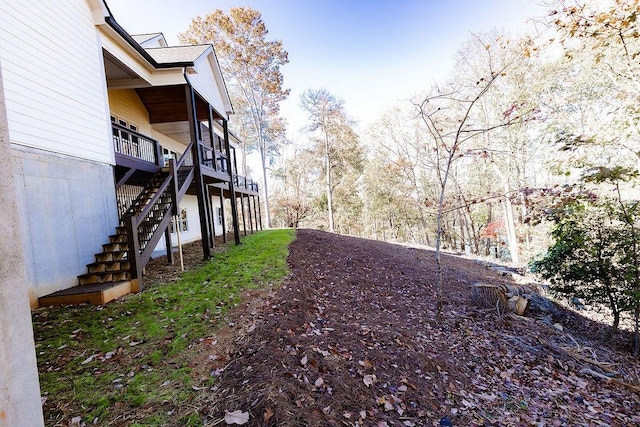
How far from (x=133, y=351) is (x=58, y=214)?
392 centimetres

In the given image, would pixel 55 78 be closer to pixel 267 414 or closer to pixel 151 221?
pixel 151 221

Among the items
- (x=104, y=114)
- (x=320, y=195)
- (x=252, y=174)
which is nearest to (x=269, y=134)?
(x=320, y=195)

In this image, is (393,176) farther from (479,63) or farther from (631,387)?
(631,387)

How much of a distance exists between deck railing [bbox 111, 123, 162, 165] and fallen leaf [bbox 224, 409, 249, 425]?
26.5 feet

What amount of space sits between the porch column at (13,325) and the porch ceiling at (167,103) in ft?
35.2

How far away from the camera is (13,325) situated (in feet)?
5.14

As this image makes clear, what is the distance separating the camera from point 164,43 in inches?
566

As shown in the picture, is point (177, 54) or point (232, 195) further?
point (232, 195)

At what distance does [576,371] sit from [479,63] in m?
16.4

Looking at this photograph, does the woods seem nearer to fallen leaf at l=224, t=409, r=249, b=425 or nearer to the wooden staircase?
fallen leaf at l=224, t=409, r=249, b=425

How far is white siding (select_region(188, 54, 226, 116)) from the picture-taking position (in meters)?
10.3

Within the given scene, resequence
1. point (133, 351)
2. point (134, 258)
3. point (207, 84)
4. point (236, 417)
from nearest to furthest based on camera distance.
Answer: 1. point (236, 417)
2. point (133, 351)
3. point (134, 258)
4. point (207, 84)

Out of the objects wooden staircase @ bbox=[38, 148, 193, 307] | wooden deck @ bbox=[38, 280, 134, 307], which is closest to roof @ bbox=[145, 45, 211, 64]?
wooden staircase @ bbox=[38, 148, 193, 307]

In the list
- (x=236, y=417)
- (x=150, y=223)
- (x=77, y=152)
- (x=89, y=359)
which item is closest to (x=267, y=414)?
(x=236, y=417)
